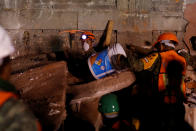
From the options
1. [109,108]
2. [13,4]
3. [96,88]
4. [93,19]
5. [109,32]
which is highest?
[13,4]

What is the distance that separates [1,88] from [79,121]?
2.32 m

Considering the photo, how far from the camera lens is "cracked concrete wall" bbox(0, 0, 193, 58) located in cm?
545

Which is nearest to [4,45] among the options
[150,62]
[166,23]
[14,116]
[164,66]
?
[14,116]

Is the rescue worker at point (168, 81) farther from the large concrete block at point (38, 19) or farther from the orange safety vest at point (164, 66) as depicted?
the large concrete block at point (38, 19)

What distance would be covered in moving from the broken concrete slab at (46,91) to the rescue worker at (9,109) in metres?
1.23

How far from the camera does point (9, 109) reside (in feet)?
3.40

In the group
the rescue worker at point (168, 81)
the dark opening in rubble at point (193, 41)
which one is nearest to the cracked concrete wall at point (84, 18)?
the dark opening in rubble at point (193, 41)

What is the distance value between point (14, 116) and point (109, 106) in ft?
7.81

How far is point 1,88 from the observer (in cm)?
106

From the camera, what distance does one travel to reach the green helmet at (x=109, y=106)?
328cm

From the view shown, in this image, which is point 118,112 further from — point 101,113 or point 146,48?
point 146,48

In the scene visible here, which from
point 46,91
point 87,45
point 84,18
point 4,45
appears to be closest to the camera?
point 4,45

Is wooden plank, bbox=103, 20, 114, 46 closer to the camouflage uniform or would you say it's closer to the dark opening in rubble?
the dark opening in rubble

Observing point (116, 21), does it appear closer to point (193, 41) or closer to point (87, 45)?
point (87, 45)
